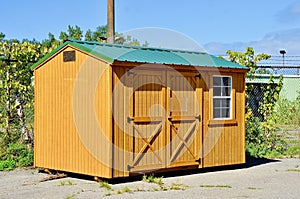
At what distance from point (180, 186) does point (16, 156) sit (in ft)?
16.0

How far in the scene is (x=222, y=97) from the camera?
13289 millimetres

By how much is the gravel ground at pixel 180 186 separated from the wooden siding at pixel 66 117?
0.38 meters

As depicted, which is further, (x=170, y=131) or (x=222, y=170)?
(x=222, y=170)

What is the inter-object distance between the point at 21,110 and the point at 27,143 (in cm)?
87

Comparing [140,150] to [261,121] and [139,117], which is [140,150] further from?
[261,121]

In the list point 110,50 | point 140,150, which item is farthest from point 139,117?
point 110,50

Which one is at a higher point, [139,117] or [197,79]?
[197,79]

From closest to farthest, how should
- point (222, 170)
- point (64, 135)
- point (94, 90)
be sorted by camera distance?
point (94, 90), point (64, 135), point (222, 170)

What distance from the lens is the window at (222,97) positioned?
13133 mm

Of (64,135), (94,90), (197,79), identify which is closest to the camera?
(94,90)

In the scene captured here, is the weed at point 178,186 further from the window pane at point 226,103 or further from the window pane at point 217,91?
the window pane at point 226,103

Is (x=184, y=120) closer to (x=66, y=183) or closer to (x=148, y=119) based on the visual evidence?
(x=148, y=119)

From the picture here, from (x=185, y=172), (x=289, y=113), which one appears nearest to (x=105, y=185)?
(x=185, y=172)

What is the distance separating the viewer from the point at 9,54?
1401cm
